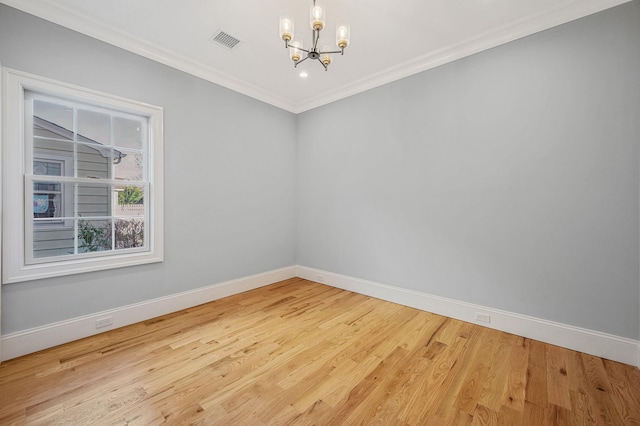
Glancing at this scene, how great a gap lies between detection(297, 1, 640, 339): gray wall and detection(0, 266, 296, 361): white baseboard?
74.6 inches

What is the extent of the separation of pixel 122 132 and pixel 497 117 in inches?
161

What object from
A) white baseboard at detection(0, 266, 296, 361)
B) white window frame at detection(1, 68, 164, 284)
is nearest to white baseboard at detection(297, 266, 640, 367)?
white baseboard at detection(0, 266, 296, 361)

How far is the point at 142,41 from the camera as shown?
278cm

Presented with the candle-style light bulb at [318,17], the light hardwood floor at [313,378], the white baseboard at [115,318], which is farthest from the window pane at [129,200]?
the candle-style light bulb at [318,17]

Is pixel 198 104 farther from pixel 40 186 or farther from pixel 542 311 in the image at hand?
pixel 542 311

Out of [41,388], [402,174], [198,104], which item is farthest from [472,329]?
[198,104]

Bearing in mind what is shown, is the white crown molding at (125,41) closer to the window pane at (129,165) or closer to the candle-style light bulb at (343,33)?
the window pane at (129,165)

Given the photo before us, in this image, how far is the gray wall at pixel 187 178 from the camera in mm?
2297

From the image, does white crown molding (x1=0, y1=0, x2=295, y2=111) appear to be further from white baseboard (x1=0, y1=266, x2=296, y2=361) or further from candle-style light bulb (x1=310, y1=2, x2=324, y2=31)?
white baseboard (x1=0, y1=266, x2=296, y2=361)

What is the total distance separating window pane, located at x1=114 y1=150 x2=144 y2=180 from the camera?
2.86 m

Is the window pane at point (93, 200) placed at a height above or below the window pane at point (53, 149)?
below

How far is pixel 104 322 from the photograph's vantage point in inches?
103

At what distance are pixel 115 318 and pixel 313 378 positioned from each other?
221 cm

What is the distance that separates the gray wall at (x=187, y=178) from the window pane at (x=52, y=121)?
0.94 ft
